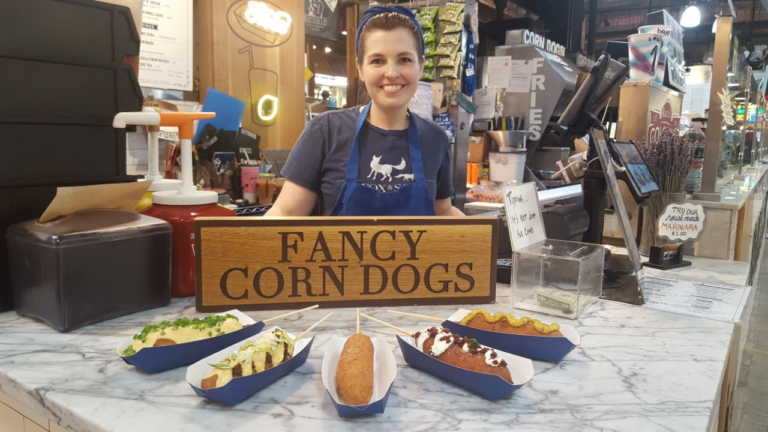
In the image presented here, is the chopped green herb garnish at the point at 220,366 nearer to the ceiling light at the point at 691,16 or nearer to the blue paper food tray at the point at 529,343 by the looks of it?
the blue paper food tray at the point at 529,343

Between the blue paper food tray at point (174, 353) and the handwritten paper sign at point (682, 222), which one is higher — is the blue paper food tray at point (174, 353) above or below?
below

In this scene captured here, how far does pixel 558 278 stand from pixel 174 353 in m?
1.00

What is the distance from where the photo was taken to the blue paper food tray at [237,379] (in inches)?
34.7

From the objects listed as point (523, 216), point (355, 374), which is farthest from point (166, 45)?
point (355, 374)

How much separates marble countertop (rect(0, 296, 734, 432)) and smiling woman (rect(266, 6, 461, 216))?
72cm

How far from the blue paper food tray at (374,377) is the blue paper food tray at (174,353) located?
0.20 metres

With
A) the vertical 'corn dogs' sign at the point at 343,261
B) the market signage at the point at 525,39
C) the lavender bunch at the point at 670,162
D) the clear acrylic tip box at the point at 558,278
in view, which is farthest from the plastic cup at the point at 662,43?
the market signage at the point at 525,39

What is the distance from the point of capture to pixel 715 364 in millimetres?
1144

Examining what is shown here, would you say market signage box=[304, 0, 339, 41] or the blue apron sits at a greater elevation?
market signage box=[304, 0, 339, 41]

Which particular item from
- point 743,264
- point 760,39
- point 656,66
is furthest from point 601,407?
point 760,39

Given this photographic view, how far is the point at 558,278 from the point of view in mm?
1479

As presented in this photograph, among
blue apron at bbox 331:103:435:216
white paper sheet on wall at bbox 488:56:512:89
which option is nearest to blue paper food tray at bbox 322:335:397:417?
blue apron at bbox 331:103:435:216

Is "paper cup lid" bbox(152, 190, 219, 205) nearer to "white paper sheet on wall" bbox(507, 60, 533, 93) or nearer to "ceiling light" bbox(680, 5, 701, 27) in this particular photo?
"white paper sheet on wall" bbox(507, 60, 533, 93)

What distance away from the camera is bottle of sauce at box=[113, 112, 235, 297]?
139cm
